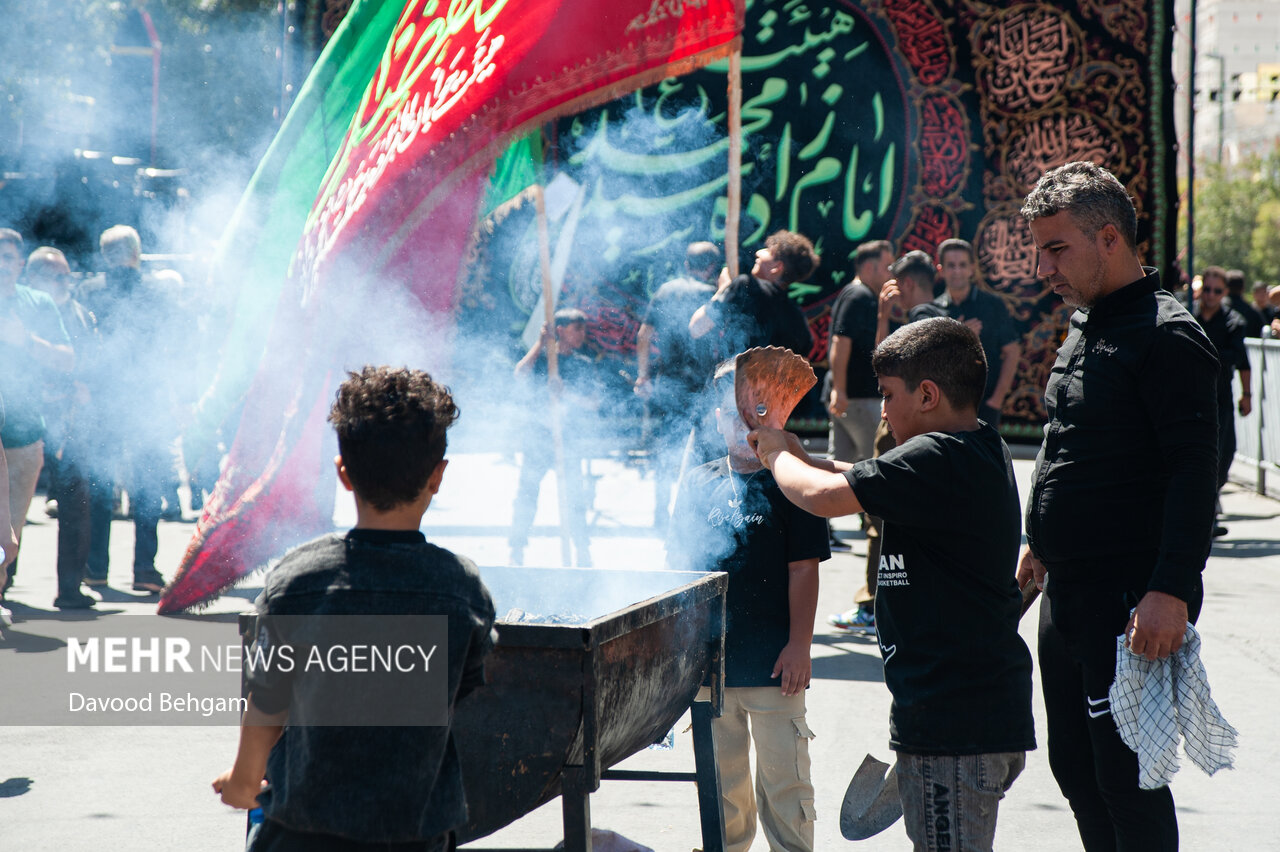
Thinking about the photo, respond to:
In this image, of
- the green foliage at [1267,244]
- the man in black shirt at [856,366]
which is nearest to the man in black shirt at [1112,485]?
the man in black shirt at [856,366]

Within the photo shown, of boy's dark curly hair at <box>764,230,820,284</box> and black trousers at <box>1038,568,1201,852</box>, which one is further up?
boy's dark curly hair at <box>764,230,820,284</box>

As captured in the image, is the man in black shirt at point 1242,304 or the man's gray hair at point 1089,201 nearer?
the man's gray hair at point 1089,201

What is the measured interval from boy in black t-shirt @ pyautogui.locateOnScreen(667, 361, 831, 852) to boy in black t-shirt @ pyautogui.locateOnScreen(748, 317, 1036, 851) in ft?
1.91

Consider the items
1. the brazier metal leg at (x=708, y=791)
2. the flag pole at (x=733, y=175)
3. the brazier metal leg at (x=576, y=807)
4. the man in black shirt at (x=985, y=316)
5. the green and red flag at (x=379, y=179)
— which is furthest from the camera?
the man in black shirt at (x=985, y=316)

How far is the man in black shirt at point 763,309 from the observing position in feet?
19.4

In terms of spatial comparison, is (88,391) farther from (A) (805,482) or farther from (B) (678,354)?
(A) (805,482)

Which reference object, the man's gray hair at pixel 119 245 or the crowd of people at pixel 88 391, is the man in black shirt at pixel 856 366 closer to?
the crowd of people at pixel 88 391

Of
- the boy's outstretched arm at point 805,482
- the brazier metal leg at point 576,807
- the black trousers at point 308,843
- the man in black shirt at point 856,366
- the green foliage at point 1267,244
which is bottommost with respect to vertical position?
the brazier metal leg at point 576,807

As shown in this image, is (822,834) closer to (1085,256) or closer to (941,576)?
(941,576)

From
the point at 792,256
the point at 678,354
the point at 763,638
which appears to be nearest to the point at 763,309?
the point at 792,256

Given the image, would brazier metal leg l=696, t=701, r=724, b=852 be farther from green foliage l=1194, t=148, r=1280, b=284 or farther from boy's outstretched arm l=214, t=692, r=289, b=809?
green foliage l=1194, t=148, r=1280, b=284

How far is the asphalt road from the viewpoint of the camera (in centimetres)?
374

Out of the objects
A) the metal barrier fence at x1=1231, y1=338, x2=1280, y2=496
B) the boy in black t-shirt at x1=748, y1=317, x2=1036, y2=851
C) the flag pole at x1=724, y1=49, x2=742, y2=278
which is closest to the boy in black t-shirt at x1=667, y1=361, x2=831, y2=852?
the boy in black t-shirt at x1=748, y1=317, x2=1036, y2=851

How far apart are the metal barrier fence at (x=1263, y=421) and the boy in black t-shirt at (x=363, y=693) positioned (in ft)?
33.4
